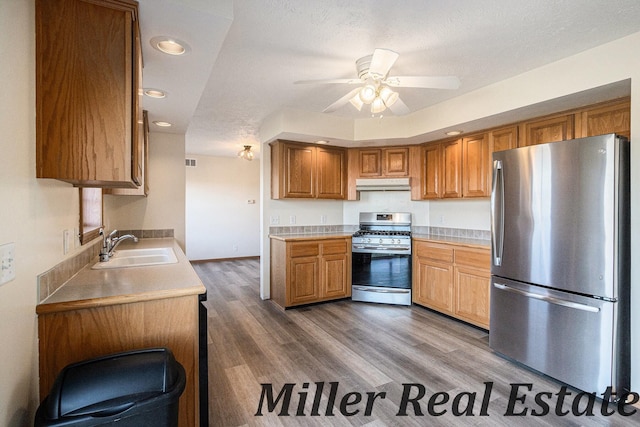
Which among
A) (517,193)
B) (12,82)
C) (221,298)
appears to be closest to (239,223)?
(221,298)

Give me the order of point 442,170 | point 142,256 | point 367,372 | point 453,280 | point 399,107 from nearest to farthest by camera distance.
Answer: point 367,372 → point 399,107 → point 142,256 → point 453,280 → point 442,170

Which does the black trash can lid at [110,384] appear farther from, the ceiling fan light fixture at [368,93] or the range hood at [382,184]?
the range hood at [382,184]

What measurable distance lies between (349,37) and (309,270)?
8.67 ft

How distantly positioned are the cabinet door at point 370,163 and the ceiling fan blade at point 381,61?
2.20 m

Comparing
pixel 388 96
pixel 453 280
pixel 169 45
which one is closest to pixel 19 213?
pixel 169 45

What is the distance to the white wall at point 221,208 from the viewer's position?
6719 mm

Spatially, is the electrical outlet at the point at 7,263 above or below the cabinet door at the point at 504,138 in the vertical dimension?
below

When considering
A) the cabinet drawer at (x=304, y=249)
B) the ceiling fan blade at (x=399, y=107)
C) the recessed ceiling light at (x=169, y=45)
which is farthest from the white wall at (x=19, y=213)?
the cabinet drawer at (x=304, y=249)

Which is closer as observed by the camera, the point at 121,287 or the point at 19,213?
the point at 19,213

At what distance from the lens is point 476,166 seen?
342 cm

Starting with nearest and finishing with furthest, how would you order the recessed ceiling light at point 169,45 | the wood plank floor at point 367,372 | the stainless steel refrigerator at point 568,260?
the recessed ceiling light at point 169,45 < the wood plank floor at point 367,372 < the stainless steel refrigerator at point 568,260

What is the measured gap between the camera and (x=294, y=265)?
149 inches

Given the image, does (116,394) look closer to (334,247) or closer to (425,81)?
(425,81)

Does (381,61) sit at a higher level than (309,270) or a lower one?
higher
